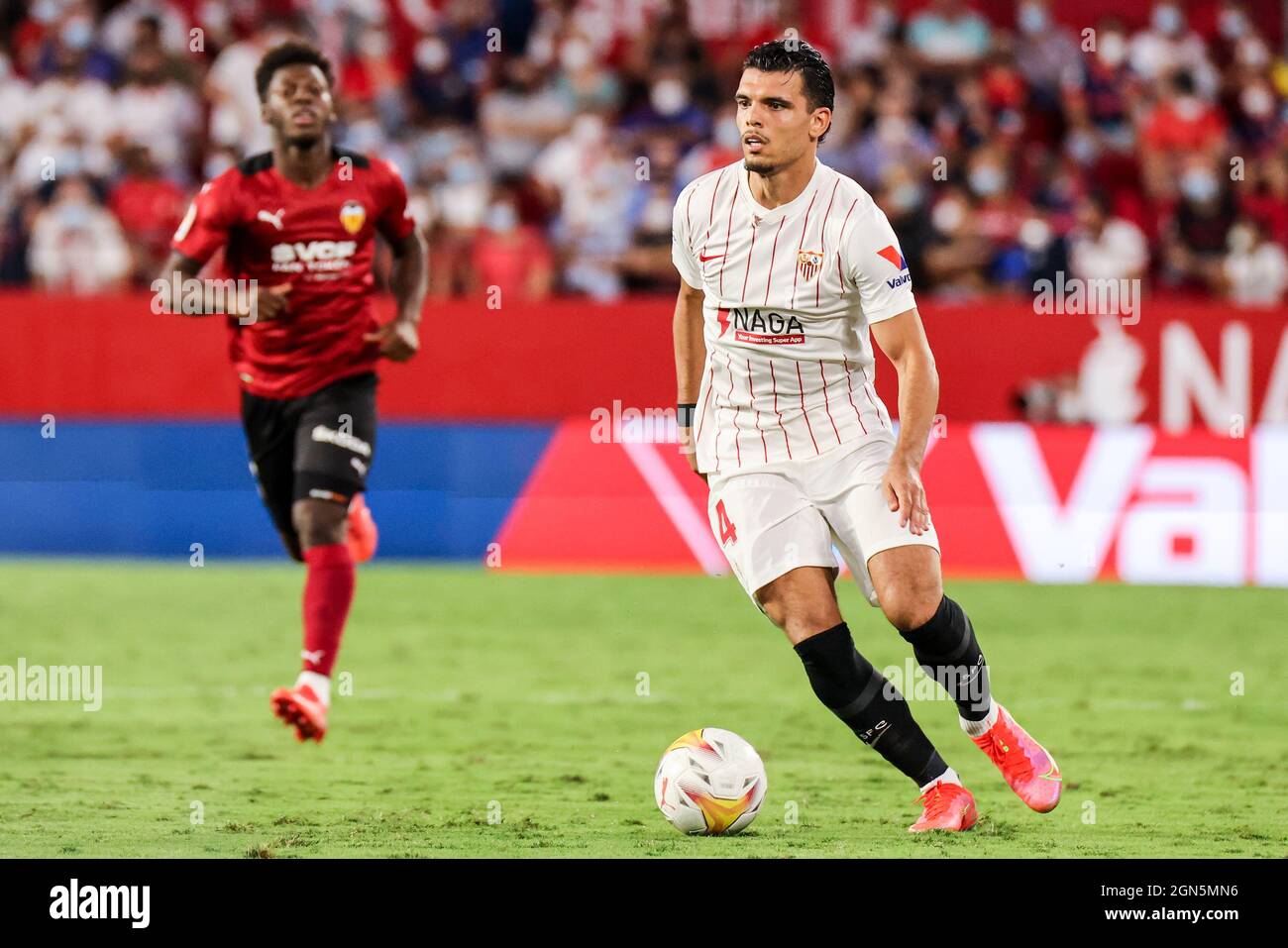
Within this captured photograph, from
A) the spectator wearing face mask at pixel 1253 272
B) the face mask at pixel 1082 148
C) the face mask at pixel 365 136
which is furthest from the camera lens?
the face mask at pixel 1082 148

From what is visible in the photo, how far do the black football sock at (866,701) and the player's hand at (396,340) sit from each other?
2700 millimetres

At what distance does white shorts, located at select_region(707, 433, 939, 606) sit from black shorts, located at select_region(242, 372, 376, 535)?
2.22m

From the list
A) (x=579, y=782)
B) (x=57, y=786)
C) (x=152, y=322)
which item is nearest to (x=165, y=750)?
(x=57, y=786)

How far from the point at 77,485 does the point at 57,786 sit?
7.84m

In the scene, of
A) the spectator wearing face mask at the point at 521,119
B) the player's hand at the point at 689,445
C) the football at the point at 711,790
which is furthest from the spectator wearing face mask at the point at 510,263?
the football at the point at 711,790

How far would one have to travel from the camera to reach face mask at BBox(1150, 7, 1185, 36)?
1955cm

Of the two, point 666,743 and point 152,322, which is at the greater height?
point 152,322

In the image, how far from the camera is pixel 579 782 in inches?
301

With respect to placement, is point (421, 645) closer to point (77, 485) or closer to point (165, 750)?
point (165, 750)

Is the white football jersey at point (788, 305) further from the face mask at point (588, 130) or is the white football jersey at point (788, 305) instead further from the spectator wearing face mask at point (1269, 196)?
the spectator wearing face mask at point (1269, 196)

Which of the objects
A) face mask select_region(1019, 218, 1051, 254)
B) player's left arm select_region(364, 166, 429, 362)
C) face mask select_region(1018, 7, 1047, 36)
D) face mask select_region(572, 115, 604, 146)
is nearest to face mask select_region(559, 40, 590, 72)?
face mask select_region(572, 115, 604, 146)

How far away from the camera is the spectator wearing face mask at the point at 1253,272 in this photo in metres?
16.8

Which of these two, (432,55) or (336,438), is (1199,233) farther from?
(336,438)

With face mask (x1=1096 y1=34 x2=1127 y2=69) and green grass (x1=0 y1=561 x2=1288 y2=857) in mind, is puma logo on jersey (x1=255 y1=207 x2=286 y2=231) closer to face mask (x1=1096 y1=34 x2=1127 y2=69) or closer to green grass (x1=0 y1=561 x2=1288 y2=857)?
green grass (x1=0 y1=561 x2=1288 y2=857)
